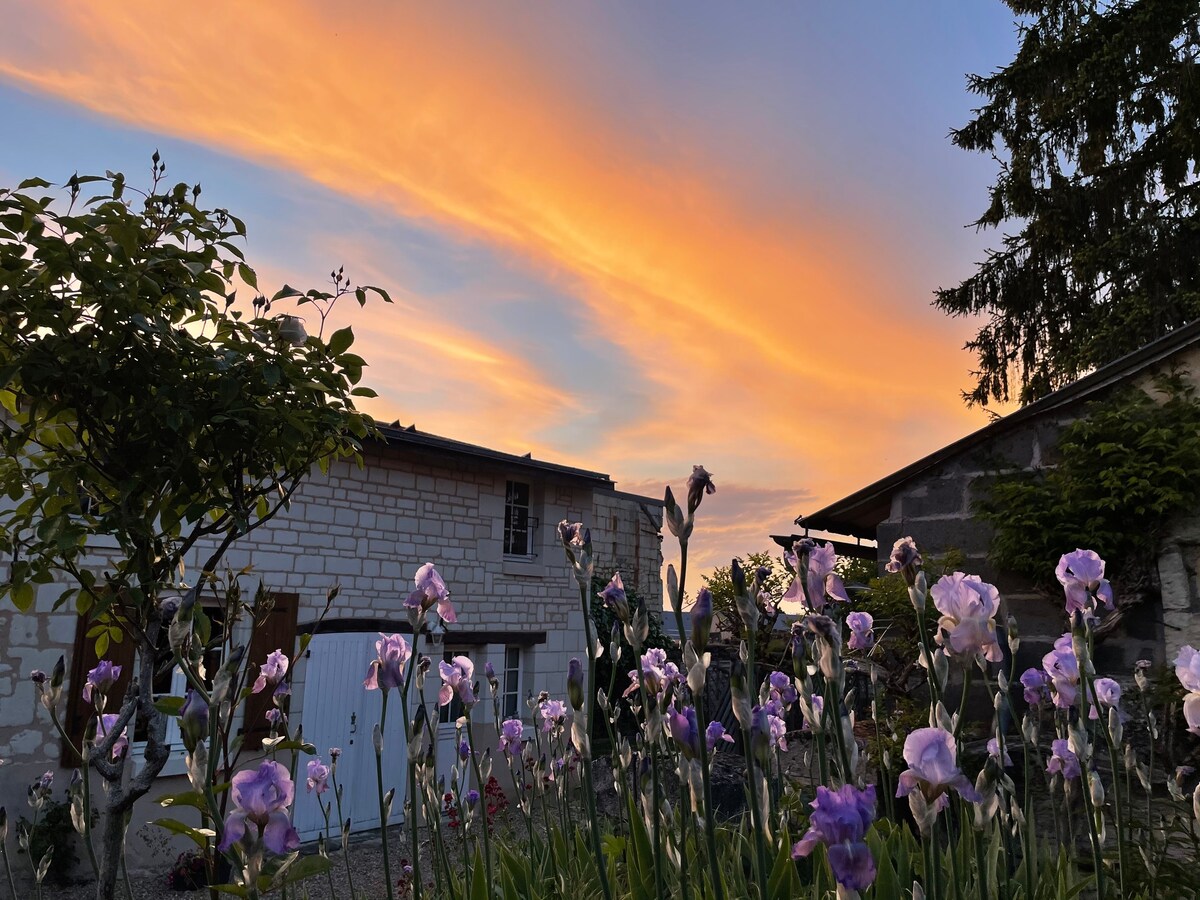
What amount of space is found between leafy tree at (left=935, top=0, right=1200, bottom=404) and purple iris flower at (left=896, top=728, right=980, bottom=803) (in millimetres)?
11570

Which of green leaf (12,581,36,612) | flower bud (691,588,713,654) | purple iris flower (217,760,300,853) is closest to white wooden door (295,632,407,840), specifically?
green leaf (12,581,36,612)

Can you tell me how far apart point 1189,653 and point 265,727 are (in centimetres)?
789

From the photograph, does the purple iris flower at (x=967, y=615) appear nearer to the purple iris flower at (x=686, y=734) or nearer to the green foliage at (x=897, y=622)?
the purple iris flower at (x=686, y=734)

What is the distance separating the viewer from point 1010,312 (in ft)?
42.3

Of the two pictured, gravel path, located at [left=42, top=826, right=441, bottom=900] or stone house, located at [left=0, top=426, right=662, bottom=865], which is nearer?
gravel path, located at [left=42, top=826, right=441, bottom=900]

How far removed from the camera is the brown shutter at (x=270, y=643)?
26.1 ft

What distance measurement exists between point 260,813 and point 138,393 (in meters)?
2.00

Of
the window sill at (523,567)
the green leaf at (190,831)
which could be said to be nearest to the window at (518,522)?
the window sill at (523,567)

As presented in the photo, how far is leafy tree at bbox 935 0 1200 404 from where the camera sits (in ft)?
36.1

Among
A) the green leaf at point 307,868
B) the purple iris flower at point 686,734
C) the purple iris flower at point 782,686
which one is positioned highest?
the purple iris flower at point 686,734

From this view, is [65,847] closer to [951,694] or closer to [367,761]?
[367,761]

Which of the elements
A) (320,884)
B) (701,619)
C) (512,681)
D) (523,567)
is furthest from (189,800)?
(512,681)

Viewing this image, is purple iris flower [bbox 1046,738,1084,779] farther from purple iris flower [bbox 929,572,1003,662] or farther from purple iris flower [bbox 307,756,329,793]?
purple iris flower [bbox 307,756,329,793]

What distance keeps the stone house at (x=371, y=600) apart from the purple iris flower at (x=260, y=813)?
5652 millimetres
